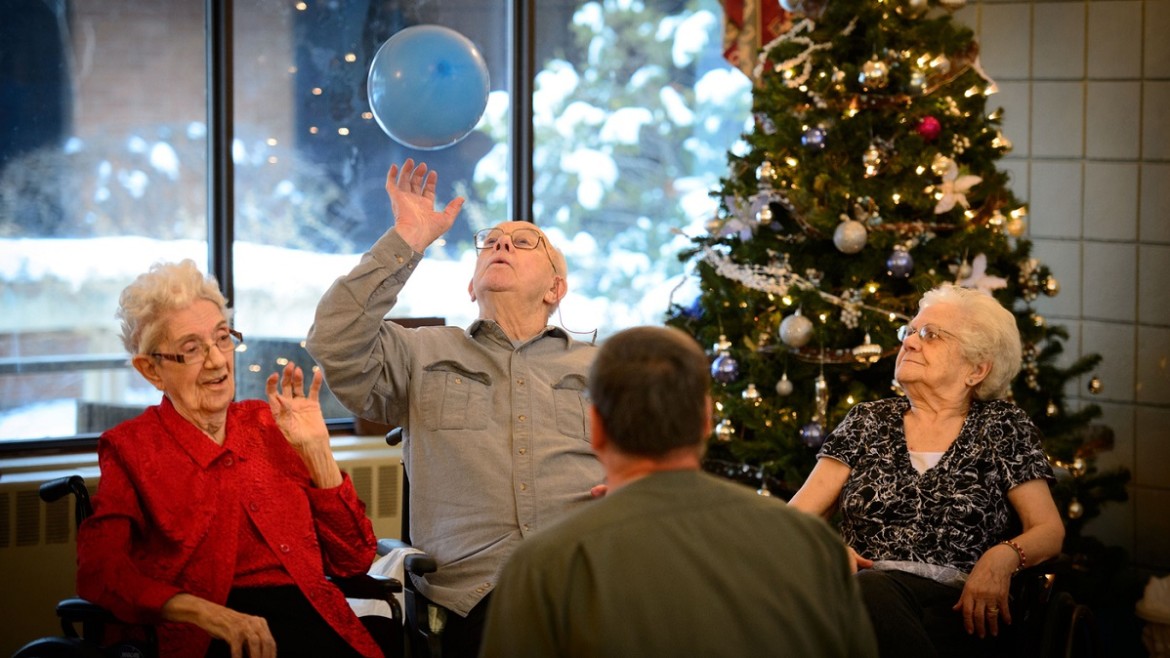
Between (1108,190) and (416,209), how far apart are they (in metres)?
2.92

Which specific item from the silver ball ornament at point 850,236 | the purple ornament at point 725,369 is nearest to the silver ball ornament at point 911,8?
the silver ball ornament at point 850,236

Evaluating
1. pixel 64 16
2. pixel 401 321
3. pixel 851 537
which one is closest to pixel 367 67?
pixel 64 16

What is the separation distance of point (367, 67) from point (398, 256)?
2.23 meters

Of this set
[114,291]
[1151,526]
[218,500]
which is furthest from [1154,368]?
[114,291]

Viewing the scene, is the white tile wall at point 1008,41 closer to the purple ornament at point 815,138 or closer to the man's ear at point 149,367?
the purple ornament at point 815,138

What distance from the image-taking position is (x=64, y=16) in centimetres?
Answer: 408

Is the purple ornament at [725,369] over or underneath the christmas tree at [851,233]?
underneath

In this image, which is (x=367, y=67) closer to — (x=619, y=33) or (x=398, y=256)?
(x=619, y=33)

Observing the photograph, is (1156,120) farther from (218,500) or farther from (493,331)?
(218,500)

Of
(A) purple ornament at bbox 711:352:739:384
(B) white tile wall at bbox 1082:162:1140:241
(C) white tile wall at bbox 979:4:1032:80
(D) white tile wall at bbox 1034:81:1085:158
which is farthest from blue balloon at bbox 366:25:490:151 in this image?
(B) white tile wall at bbox 1082:162:1140:241

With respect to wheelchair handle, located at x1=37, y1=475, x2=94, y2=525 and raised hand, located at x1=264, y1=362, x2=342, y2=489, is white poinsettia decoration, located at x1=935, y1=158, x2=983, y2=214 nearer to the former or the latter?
raised hand, located at x1=264, y1=362, x2=342, y2=489

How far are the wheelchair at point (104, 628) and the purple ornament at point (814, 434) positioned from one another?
5.11ft

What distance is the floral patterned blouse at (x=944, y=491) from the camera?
8.57 feet

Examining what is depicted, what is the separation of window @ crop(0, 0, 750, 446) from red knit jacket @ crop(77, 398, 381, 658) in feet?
6.38
